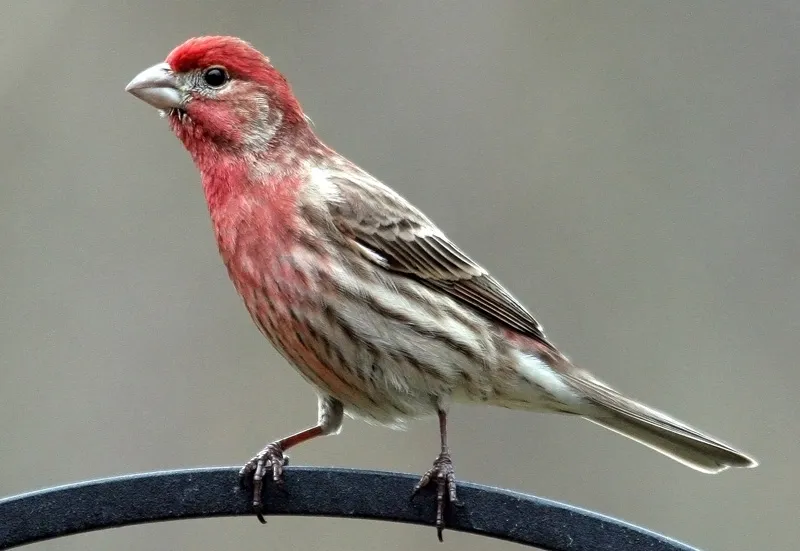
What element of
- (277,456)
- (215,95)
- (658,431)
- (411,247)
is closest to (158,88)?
(215,95)

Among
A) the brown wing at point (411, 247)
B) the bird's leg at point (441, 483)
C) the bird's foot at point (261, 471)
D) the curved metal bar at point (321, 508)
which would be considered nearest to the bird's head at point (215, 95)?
the brown wing at point (411, 247)

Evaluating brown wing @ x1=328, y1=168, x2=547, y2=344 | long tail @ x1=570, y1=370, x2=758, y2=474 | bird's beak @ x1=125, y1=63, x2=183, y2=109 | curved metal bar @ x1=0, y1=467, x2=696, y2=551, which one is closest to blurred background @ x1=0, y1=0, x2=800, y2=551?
long tail @ x1=570, y1=370, x2=758, y2=474

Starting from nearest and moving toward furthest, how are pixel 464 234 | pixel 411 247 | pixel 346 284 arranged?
pixel 346 284
pixel 411 247
pixel 464 234

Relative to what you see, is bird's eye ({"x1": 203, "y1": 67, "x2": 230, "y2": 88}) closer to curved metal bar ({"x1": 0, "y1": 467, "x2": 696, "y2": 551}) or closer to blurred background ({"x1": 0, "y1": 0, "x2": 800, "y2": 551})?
curved metal bar ({"x1": 0, "y1": 467, "x2": 696, "y2": 551})

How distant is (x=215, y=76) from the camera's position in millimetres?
5062

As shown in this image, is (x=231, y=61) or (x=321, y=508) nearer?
(x=321, y=508)

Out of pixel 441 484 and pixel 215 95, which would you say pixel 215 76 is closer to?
pixel 215 95

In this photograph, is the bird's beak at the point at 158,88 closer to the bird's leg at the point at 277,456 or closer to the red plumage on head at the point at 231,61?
the red plumage on head at the point at 231,61

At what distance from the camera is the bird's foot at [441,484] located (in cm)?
398

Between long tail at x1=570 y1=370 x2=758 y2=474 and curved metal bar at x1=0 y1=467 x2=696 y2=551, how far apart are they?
143cm

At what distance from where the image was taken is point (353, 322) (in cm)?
468

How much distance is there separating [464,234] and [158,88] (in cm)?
280

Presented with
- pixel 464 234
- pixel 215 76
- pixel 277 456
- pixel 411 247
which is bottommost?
pixel 277 456

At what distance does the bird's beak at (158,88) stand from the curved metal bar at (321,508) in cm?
167
